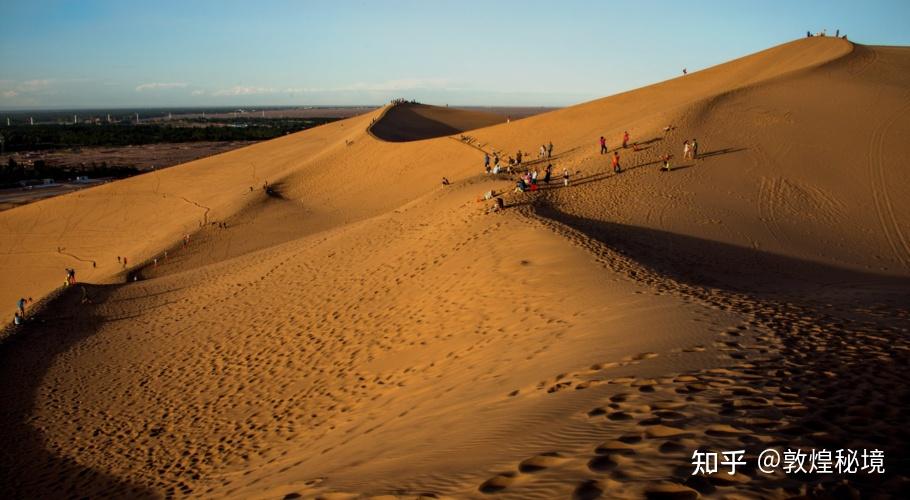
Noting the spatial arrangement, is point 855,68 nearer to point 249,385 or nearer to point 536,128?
point 536,128

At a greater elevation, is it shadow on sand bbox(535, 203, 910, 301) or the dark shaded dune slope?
the dark shaded dune slope

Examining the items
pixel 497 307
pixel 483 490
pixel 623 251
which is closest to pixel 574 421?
pixel 483 490

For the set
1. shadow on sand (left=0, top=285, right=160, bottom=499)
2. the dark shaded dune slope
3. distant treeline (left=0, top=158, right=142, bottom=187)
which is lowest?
shadow on sand (left=0, top=285, right=160, bottom=499)

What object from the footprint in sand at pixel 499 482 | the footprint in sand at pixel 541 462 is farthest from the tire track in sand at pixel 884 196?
the footprint in sand at pixel 499 482

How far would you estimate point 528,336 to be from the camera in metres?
7.79

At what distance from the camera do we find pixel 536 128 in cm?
3806

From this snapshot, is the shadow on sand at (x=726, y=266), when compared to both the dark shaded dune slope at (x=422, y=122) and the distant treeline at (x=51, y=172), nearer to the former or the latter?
the dark shaded dune slope at (x=422, y=122)

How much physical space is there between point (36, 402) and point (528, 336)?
9431 millimetres

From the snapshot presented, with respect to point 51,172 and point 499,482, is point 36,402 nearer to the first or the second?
point 499,482

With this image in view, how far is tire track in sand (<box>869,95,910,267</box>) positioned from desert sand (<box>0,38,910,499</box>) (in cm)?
11

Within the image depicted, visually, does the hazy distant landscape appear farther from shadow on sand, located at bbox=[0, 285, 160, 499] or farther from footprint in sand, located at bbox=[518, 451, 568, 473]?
footprint in sand, located at bbox=[518, 451, 568, 473]

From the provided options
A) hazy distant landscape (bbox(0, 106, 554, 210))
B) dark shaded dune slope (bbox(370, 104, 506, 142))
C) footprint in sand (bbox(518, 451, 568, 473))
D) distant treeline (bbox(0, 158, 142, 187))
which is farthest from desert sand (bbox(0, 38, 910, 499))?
distant treeline (bbox(0, 158, 142, 187))

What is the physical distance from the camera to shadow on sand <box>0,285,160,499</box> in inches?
287

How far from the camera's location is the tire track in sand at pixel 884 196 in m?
14.0
